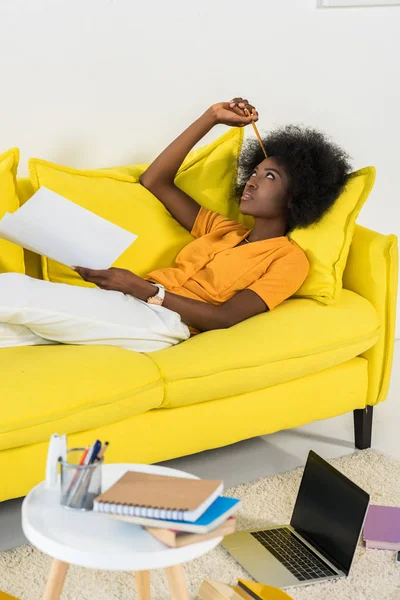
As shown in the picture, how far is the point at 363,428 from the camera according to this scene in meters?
2.57

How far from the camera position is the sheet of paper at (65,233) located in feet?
7.25

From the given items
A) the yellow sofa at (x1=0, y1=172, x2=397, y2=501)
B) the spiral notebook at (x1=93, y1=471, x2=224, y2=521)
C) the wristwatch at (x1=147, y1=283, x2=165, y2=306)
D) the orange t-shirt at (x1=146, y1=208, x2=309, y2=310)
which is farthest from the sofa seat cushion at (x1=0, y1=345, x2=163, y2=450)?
the spiral notebook at (x1=93, y1=471, x2=224, y2=521)

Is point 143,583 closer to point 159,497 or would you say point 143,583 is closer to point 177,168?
point 159,497

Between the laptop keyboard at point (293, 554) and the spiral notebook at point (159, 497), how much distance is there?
65 centimetres

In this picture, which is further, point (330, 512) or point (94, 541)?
point (330, 512)

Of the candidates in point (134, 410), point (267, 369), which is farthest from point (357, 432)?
point (134, 410)

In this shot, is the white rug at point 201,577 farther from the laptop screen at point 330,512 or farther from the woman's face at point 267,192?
the woman's face at point 267,192

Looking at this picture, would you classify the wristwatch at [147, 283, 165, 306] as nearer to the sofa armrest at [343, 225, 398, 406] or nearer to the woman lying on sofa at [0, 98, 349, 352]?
the woman lying on sofa at [0, 98, 349, 352]

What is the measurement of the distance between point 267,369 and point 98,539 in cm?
101

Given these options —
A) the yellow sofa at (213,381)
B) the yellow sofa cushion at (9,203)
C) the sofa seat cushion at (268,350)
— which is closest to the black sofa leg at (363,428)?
the yellow sofa at (213,381)

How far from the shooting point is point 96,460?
139cm

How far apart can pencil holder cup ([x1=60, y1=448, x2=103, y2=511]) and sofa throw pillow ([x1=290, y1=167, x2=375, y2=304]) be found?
126cm

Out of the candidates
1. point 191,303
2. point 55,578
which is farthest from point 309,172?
point 55,578

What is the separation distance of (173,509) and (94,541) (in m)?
0.14
